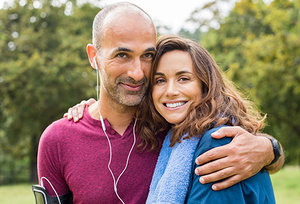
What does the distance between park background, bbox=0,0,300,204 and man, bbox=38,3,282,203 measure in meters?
9.98

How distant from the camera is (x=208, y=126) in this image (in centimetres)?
215

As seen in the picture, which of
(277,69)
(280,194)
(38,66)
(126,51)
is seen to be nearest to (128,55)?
(126,51)

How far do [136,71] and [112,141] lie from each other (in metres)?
0.57

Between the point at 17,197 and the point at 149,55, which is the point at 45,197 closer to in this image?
the point at 149,55

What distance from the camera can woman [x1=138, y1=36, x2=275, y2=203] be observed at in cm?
204

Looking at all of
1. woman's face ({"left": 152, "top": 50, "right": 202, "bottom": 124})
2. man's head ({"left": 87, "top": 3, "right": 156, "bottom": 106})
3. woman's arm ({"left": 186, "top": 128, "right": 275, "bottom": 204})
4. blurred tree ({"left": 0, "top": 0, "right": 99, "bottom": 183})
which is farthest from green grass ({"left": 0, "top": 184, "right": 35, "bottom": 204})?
woman's arm ({"left": 186, "top": 128, "right": 275, "bottom": 204})

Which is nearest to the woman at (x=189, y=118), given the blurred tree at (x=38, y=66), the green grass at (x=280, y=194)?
the green grass at (x=280, y=194)

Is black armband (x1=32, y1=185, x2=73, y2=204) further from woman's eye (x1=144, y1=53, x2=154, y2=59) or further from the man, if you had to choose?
woman's eye (x1=144, y1=53, x2=154, y2=59)

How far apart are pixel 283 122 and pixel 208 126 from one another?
1260cm

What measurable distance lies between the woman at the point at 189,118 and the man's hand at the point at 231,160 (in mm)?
42

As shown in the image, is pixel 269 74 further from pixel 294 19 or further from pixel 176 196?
pixel 176 196

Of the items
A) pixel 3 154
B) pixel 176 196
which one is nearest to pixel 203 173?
pixel 176 196

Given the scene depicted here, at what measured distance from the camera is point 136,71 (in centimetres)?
256

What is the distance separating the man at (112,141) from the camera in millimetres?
2553
